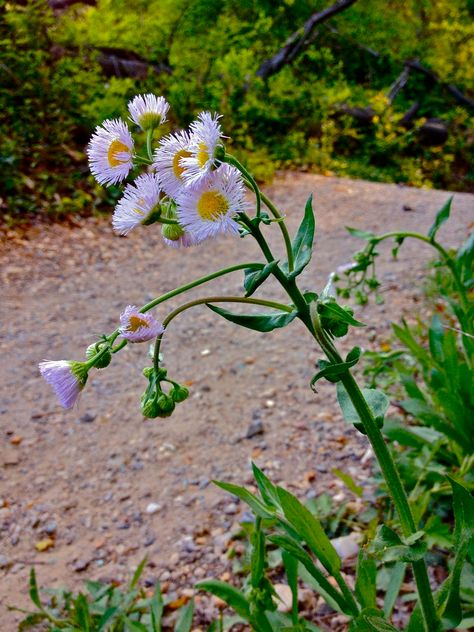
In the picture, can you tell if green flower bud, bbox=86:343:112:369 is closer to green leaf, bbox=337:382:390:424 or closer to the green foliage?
green leaf, bbox=337:382:390:424

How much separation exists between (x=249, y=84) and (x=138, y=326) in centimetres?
540

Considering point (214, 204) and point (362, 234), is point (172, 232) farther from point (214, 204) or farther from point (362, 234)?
point (362, 234)

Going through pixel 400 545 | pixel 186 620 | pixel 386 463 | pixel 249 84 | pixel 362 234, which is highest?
pixel 249 84

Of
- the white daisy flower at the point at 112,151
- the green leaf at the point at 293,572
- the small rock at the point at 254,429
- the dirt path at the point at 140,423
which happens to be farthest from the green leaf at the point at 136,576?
the white daisy flower at the point at 112,151

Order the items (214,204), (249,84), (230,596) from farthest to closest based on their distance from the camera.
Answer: (249,84) → (230,596) → (214,204)

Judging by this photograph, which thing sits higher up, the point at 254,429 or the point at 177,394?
the point at 254,429

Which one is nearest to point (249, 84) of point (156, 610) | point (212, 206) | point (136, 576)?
point (136, 576)

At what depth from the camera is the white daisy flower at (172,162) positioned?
28.8 inches

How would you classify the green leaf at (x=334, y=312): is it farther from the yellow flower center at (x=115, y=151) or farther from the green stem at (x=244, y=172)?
the yellow flower center at (x=115, y=151)

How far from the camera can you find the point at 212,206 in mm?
707

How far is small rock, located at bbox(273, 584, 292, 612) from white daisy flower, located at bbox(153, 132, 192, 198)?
101 cm

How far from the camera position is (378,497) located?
164 cm

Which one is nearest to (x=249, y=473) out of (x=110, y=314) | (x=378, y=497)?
(x=378, y=497)

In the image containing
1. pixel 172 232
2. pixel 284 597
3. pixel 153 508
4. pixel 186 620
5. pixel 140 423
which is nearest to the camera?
pixel 172 232
